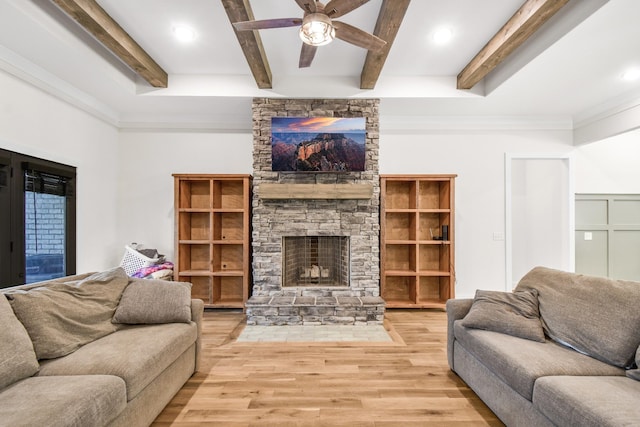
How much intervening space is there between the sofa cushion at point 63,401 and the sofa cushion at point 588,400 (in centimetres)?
205

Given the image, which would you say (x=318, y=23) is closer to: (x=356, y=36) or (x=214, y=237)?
(x=356, y=36)

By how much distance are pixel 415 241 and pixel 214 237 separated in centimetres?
273

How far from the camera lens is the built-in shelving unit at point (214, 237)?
4.11 m

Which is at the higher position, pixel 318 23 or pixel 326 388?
pixel 318 23

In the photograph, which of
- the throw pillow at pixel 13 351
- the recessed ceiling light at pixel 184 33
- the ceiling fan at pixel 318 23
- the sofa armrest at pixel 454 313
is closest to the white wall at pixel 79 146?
the recessed ceiling light at pixel 184 33

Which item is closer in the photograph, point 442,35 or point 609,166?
point 442,35

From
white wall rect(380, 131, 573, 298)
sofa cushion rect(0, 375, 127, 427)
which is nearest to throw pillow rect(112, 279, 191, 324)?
sofa cushion rect(0, 375, 127, 427)

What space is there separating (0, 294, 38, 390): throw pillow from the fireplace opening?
9.22ft

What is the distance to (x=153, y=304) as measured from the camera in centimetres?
227

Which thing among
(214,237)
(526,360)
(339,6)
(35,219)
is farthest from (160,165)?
(526,360)

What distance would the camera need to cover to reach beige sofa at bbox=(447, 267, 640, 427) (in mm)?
1405

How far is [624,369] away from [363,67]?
3426mm

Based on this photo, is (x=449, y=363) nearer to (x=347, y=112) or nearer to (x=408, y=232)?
(x=408, y=232)

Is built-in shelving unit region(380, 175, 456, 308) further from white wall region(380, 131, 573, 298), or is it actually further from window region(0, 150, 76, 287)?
window region(0, 150, 76, 287)
